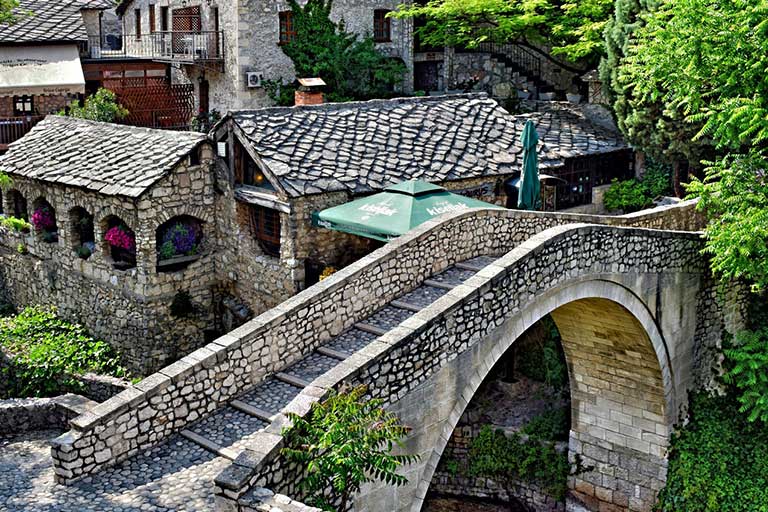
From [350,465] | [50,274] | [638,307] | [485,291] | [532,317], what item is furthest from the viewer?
[50,274]

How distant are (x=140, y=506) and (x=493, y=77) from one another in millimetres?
21177

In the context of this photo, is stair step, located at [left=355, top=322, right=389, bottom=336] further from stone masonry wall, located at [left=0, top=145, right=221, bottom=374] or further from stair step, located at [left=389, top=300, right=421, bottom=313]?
stone masonry wall, located at [left=0, top=145, right=221, bottom=374]

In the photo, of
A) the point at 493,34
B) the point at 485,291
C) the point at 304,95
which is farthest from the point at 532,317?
the point at 493,34

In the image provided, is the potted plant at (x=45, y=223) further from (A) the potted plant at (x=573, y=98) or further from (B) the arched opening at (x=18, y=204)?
(A) the potted plant at (x=573, y=98)

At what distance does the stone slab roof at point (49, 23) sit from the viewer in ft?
78.1

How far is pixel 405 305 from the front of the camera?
12.9 metres

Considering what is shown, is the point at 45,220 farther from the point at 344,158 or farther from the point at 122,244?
the point at 344,158

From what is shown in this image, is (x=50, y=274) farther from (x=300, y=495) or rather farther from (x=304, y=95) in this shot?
(x=300, y=495)

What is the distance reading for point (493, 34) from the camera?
26312mm

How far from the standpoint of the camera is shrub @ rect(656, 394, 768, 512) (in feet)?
53.1

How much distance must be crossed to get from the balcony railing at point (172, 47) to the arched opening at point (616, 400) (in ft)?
39.1

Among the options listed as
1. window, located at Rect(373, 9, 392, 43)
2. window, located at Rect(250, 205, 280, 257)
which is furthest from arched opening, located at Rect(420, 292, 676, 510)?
window, located at Rect(373, 9, 392, 43)

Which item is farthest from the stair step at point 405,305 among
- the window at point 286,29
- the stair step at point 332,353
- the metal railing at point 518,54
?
the metal railing at point 518,54

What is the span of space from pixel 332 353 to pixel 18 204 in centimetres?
1049
